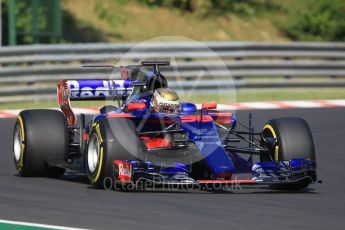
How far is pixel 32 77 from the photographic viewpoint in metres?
20.5

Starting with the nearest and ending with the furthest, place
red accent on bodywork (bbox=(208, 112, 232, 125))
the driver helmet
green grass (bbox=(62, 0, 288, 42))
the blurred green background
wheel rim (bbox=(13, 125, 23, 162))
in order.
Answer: the driver helmet
red accent on bodywork (bbox=(208, 112, 232, 125))
wheel rim (bbox=(13, 125, 23, 162))
green grass (bbox=(62, 0, 288, 42))
the blurred green background

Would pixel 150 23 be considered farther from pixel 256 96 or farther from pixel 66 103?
pixel 66 103

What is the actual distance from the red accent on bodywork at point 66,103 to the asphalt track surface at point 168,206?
3.17 ft

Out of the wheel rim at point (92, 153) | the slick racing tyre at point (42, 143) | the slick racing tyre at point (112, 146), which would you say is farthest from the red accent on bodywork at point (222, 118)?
the slick racing tyre at point (42, 143)

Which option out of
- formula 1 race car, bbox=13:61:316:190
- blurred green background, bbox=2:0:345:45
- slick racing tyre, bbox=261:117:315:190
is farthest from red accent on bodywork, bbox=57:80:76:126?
blurred green background, bbox=2:0:345:45

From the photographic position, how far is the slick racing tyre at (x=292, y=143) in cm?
1135

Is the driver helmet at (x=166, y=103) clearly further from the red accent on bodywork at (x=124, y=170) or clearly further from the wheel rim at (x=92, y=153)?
the red accent on bodywork at (x=124, y=170)

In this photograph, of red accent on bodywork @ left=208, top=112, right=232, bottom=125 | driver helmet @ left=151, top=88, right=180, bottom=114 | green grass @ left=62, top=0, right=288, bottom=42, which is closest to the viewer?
driver helmet @ left=151, top=88, right=180, bottom=114

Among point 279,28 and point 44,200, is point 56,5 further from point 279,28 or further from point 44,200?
point 44,200

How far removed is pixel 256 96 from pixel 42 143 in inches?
409

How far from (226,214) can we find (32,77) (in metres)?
11.4

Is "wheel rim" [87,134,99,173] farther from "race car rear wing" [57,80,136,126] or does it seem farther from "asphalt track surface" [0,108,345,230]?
"race car rear wing" [57,80,136,126]

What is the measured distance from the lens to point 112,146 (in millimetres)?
10898

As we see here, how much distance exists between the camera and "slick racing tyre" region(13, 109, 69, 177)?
1212 cm
